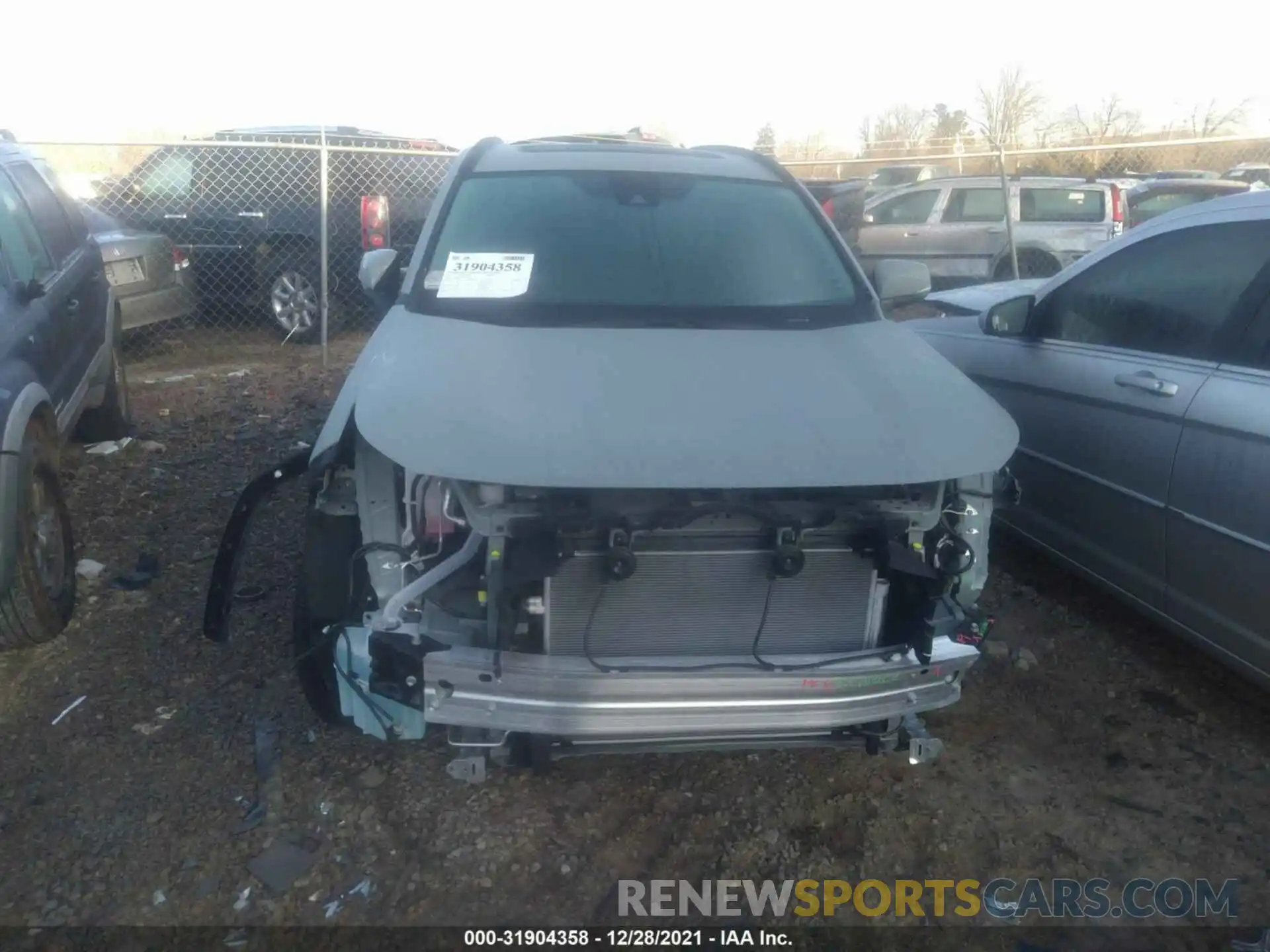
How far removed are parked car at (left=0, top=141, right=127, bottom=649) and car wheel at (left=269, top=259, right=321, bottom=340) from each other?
2947 mm

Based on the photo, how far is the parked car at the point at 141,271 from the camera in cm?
734

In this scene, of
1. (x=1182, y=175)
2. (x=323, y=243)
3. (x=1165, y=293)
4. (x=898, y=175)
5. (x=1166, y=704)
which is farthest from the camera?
(x=898, y=175)

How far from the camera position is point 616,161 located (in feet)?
13.8

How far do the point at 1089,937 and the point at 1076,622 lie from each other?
1901 mm

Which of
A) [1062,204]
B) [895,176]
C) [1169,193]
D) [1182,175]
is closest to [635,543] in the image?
[1062,204]

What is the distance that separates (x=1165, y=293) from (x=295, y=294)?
24.2 feet

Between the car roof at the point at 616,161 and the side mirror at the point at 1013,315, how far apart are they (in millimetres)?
1165

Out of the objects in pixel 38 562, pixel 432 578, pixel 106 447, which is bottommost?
pixel 106 447

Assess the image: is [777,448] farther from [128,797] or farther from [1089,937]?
[128,797]

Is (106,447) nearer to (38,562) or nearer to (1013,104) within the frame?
(38,562)

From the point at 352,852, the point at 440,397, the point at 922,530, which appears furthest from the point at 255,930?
the point at 922,530

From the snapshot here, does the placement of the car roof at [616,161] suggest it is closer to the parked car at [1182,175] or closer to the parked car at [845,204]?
the parked car at [845,204]

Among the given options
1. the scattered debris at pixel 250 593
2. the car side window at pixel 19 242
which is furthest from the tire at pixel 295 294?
the scattered debris at pixel 250 593

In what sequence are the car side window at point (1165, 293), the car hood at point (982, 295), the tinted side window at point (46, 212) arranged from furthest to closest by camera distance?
the car hood at point (982, 295) < the tinted side window at point (46, 212) < the car side window at point (1165, 293)
